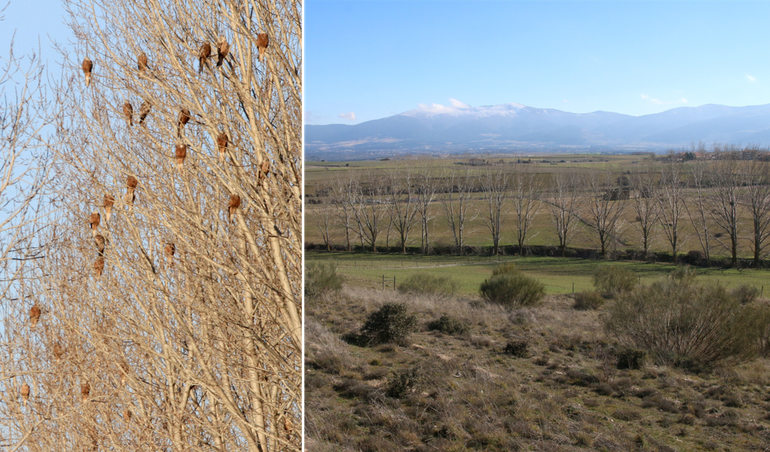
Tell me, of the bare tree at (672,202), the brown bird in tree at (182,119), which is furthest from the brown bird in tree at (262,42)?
the bare tree at (672,202)

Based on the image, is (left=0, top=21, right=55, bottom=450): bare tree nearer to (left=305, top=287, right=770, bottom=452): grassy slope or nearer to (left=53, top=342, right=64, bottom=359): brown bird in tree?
(left=53, top=342, right=64, bottom=359): brown bird in tree

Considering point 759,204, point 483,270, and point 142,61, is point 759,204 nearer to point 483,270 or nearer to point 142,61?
point 483,270

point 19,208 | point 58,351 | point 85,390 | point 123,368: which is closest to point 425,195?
point 123,368

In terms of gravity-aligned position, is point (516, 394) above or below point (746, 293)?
below

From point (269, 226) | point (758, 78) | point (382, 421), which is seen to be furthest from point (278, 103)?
point (758, 78)

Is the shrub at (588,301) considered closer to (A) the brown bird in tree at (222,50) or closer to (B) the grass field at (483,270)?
(B) the grass field at (483,270)

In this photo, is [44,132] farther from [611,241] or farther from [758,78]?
[758,78]
